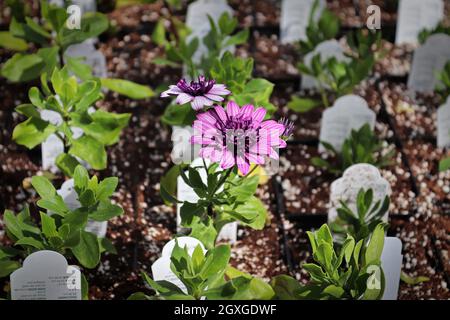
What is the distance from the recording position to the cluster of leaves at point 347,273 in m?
1.87

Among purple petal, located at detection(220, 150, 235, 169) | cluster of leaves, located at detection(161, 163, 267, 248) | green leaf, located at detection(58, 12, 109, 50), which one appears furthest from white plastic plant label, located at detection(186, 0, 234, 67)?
purple petal, located at detection(220, 150, 235, 169)

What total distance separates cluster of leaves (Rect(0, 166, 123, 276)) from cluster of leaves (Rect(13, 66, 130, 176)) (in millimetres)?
235

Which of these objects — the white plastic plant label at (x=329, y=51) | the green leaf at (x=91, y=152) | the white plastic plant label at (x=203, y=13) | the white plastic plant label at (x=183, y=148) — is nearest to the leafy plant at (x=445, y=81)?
the white plastic plant label at (x=329, y=51)

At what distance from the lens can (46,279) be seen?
192 cm

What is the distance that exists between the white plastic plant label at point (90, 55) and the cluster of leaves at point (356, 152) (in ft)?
2.26

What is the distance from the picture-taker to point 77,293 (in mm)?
1948

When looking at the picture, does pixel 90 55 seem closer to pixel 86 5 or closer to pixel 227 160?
pixel 86 5

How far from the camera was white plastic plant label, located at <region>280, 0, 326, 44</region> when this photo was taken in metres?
3.03

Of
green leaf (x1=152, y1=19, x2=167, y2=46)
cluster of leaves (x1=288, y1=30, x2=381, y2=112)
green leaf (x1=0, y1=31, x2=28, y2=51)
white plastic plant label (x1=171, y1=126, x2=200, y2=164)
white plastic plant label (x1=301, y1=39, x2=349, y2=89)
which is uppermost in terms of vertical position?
green leaf (x1=152, y1=19, x2=167, y2=46)

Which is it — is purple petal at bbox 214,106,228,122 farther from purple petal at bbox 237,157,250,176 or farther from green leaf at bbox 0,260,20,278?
green leaf at bbox 0,260,20,278

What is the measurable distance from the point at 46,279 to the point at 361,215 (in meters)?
0.77

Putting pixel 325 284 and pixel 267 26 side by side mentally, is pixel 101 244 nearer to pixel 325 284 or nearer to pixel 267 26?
pixel 325 284

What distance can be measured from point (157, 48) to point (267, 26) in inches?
15.9

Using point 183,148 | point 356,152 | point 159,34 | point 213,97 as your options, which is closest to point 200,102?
point 213,97
